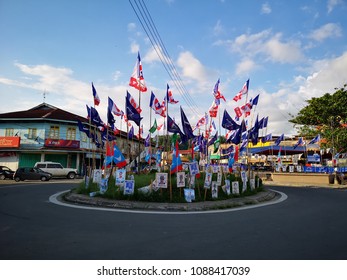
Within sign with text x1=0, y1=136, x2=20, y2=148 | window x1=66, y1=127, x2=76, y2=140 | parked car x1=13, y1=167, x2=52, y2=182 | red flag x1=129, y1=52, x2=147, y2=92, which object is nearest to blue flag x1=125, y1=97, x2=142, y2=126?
red flag x1=129, y1=52, x2=147, y2=92

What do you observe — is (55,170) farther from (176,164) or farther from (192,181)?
(192,181)

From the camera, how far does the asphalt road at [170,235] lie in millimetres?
4594

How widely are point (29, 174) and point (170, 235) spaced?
24.9 metres

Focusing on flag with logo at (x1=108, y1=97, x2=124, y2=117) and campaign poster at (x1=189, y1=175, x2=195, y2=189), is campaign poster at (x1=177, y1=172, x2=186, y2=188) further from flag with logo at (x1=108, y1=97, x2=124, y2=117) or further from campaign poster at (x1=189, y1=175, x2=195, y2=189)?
flag with logo at (x1=108, y1=97, x2=124, y2=117)

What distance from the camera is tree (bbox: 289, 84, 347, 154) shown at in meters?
25.9

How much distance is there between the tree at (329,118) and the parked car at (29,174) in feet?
90.9

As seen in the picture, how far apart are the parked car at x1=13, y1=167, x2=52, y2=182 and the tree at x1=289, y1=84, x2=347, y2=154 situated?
27.7 m

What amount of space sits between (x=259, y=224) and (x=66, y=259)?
480cm

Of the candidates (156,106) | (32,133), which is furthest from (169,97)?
(32,133)

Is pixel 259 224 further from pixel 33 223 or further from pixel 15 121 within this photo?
pixel 15 121

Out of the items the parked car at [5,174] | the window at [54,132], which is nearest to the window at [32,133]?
the window at [54,132]

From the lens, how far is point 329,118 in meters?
26.9

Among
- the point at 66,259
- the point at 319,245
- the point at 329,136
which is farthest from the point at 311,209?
the point at 329,136

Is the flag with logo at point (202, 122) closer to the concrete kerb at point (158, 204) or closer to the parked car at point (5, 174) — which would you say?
the concrete kerb at point (158, 204)
